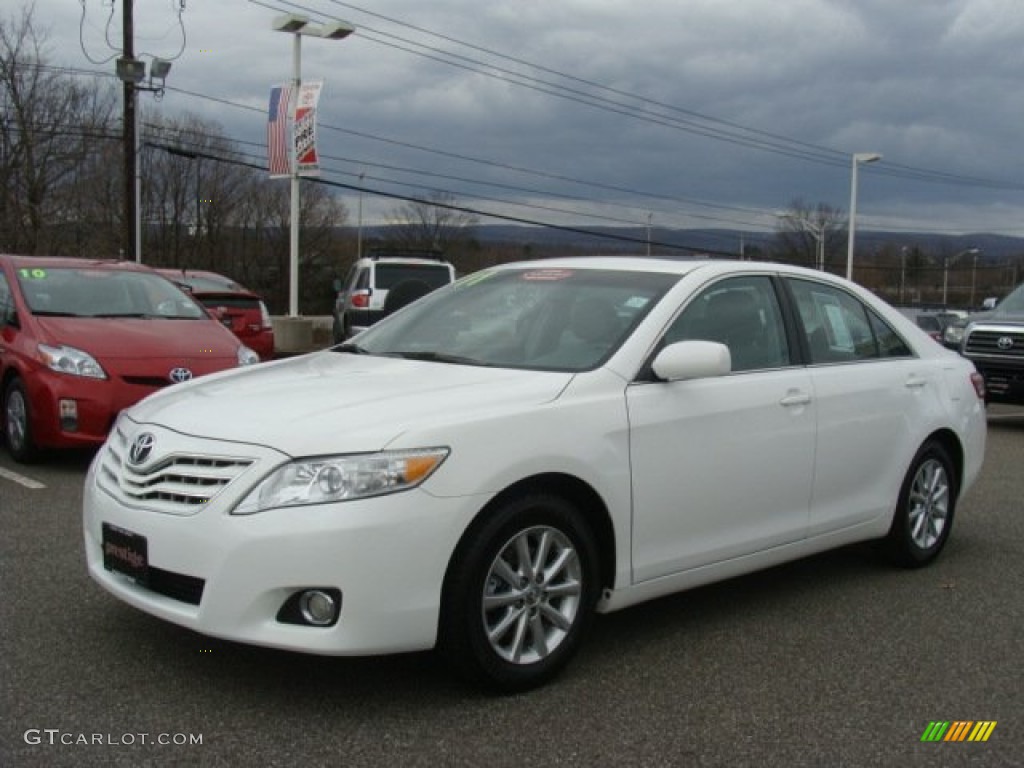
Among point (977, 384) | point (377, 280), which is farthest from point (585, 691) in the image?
point (377, 280)

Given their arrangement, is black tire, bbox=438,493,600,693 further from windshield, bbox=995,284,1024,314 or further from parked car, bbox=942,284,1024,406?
windshield, bbox=995,284,1024,314

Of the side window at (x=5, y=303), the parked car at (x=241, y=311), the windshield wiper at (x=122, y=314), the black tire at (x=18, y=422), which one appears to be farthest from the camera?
the parked car at (x=241, y=311)

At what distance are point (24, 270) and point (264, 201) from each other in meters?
58.4

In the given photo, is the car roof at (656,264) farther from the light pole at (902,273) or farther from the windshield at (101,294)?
the light pole at (902,273)

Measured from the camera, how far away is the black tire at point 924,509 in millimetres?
5375

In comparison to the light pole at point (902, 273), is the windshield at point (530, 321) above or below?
below

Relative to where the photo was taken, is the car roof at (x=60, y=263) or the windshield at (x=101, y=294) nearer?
the windshield at (x=101, y=294)

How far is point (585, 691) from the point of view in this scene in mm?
3691

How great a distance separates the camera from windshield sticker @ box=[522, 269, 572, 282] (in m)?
4.77

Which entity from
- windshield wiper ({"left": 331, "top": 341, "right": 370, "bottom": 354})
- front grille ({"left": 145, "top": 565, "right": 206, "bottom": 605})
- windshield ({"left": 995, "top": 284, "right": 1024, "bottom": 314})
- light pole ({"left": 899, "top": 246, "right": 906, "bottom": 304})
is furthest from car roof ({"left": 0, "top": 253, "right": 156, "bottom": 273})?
light pole ({"left": 899, "top": 246, "right": 906, "bottom": 304})

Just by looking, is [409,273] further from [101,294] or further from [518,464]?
[518,464]

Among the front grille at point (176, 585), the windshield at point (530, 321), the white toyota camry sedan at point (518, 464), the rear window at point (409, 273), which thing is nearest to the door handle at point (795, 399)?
the white toyota camry sedan at point (518, 464)

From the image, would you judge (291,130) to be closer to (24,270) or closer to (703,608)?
(24,270)

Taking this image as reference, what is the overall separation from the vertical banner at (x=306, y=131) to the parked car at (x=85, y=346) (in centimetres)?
1302
